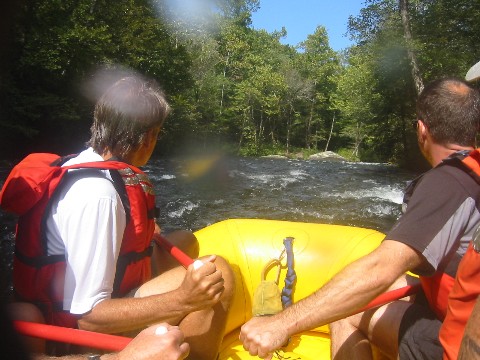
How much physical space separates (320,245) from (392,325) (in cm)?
87

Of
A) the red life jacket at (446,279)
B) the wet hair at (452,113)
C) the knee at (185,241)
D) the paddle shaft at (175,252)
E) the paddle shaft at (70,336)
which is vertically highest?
the wet hair at (452,113)

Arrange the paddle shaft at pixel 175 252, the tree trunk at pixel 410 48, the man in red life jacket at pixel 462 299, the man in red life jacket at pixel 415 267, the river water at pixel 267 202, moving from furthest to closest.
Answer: the tree trunk at pixel 410 48
the river water at pixel 267 202
the paddle shaft at pixel 175 252
the man in red life jacket at pixel 415 267
the man in red life jacket at pixel 462 299

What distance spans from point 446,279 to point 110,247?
1073mm

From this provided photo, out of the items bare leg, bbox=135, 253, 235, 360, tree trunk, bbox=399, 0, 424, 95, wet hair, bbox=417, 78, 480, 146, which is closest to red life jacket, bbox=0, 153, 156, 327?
bare leg, bbox=135, 253, 235, 360

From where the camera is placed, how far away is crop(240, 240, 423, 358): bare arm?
1367mm

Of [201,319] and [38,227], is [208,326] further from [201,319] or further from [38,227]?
[38,227]

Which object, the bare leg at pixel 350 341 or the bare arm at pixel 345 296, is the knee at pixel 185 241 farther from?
the bare arm at pixel 345 296

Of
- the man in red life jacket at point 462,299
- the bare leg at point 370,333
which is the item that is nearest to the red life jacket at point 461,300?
the man in red life jacket at point 462,299

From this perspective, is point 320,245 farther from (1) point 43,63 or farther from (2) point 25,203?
(1) point 43,63

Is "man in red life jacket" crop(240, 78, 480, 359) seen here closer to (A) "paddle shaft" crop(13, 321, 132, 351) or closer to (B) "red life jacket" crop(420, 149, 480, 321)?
(B) "red life jacket" crop(420, 149, 480, 321)

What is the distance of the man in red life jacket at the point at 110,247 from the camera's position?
1.37 m

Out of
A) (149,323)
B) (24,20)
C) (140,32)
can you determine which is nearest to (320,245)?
(149,323)

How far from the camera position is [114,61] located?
1642 cm

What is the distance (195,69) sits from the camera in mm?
26406
